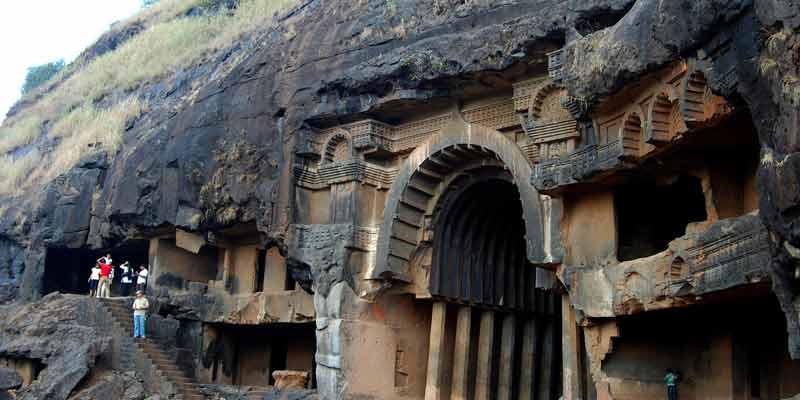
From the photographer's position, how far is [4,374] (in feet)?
53.8

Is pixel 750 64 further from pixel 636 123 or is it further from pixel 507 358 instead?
pixel 507 358

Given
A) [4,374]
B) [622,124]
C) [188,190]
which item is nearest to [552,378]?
[622,124]

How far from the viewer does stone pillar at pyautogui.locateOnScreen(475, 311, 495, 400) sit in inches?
695

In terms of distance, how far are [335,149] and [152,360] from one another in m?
5.70

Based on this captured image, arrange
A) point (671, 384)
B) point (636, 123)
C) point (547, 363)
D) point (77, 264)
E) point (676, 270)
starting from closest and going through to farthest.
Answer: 1. point (676, 270)
2. point (636, 123)
3. point (671, 384)
4. point (547, 363)
5. point (77, 264)

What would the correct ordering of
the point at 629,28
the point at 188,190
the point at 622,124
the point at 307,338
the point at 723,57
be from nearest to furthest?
1. the point at 723,57
2. the point at 629,28
3. the point at 622,124
4. the point at 188,190
5. the point at 307,338

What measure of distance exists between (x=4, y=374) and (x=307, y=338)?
7372mm

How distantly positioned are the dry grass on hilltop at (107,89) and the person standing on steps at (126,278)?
2935 mm

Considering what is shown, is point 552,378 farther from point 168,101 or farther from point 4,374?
point 168,101

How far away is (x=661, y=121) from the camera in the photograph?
11.7 metres

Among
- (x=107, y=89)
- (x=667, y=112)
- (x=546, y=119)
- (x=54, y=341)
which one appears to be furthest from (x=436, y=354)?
(x=107, y=89)

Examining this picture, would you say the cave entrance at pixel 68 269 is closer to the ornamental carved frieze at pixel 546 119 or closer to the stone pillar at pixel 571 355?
the ornamental carved frieze at pixel 546 119

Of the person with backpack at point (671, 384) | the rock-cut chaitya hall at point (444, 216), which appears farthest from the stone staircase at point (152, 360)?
the person with backpack at point (671, 384)

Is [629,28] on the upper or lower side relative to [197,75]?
A: lower
